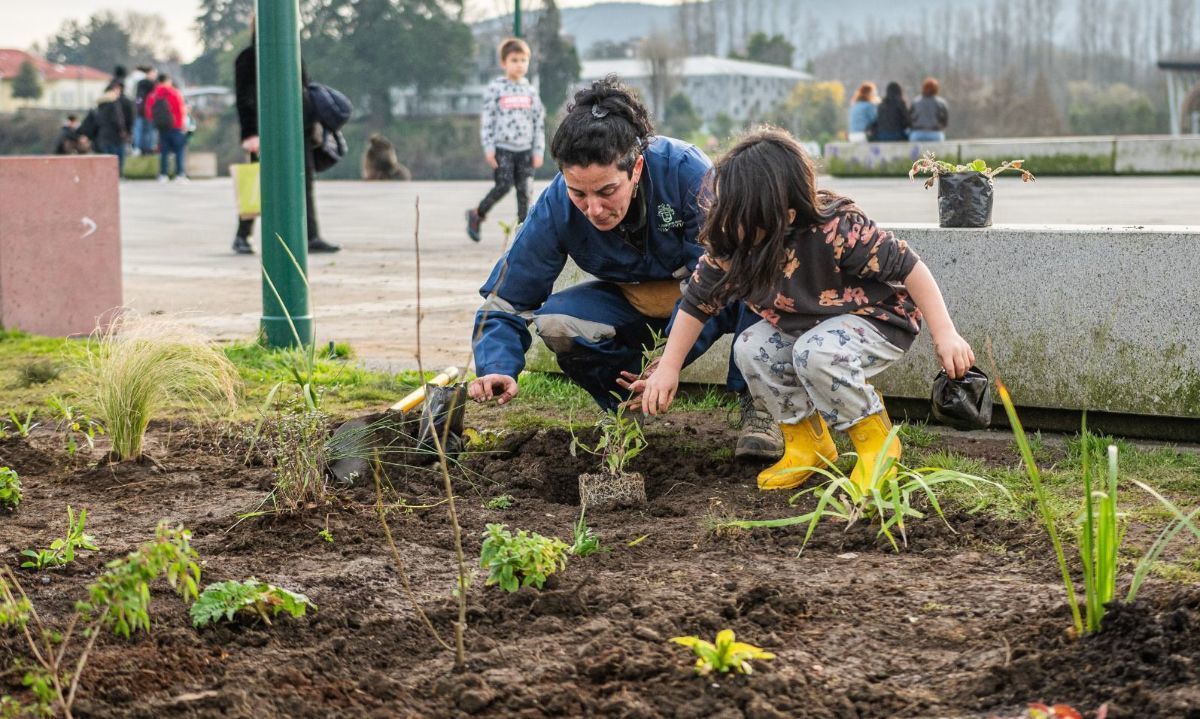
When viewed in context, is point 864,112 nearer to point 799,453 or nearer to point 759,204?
point 799,453

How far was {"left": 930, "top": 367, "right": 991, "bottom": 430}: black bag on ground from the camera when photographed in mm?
3533

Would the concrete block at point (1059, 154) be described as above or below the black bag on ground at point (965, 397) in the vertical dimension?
above

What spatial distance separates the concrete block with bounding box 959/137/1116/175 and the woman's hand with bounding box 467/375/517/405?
61.3ft

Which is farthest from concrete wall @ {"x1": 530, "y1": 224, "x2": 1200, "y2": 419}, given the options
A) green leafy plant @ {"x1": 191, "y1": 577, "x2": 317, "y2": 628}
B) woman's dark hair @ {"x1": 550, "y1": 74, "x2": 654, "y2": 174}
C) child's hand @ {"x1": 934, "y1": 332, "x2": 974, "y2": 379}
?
green leafy plant @ {"x1": 191, "y1": 577, "x2": 317, "y2": 628}

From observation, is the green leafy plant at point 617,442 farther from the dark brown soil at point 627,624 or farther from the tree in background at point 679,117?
the tree in background at point 679,117

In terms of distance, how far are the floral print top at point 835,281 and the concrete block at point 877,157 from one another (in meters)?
19.7

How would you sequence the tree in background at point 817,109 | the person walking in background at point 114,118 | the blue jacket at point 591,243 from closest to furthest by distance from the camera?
1. the blue jacket at point 591,243
2. the person walking in background at point 114,118
3. the tree in background at point 817,109

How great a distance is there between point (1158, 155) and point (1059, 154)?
1561 mm

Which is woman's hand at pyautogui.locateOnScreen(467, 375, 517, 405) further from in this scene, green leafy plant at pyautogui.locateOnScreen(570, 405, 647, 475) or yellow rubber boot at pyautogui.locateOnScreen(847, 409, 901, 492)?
yellow rubber boot at pyautogui.locateOnScreen(847, 409, 901, 492)

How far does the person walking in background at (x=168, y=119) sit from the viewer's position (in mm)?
23375

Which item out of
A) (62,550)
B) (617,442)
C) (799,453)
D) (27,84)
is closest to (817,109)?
(27,84)

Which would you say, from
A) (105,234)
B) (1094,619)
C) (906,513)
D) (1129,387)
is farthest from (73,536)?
(105,234)

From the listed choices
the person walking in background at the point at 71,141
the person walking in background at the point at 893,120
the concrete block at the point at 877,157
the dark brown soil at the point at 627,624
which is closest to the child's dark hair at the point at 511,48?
the dark brown soil at the point at 627,624

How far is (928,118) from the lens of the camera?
22844mm
